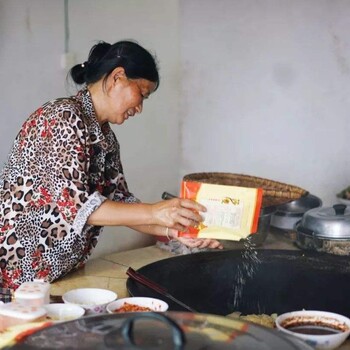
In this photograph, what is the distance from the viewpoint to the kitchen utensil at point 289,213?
11.3 ft

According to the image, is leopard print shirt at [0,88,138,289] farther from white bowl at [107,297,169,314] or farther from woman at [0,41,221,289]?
white bowl at [107,297,169,314]

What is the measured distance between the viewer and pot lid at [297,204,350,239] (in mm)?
2949

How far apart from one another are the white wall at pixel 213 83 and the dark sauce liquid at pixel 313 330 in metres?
2.16

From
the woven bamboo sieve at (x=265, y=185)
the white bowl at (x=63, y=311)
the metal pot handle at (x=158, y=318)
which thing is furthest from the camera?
the woven bamboo sieve at (x=265, y=185)

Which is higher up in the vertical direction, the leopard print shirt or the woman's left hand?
the leopard print shirt

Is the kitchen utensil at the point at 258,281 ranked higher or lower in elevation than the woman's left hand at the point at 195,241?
lower

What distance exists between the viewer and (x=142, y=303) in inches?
80.4

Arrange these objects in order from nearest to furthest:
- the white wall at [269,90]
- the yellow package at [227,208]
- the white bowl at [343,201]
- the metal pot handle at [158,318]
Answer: the metal pot handle at [158,318]
the yellow package at [227,208]
the white bowl at [343,201]
the white wall at [269,90]

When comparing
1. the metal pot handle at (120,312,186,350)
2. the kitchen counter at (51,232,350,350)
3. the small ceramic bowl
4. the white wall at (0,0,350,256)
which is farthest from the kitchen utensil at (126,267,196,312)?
the white wall at (0,0,350,256)

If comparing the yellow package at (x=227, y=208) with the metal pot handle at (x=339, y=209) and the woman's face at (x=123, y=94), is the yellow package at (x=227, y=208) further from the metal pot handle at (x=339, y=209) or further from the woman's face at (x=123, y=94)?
the metal pot handle at (x=339, y=209)

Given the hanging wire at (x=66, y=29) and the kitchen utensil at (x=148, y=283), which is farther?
the hanging wire at (x=66, y=29)

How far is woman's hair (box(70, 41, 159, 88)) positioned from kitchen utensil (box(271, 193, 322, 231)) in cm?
119

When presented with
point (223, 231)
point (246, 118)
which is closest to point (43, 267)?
point (223, 231)

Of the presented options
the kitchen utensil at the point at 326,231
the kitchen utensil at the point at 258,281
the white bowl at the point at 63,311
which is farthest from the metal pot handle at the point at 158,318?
the kitchen utensil at the point at 326,231
